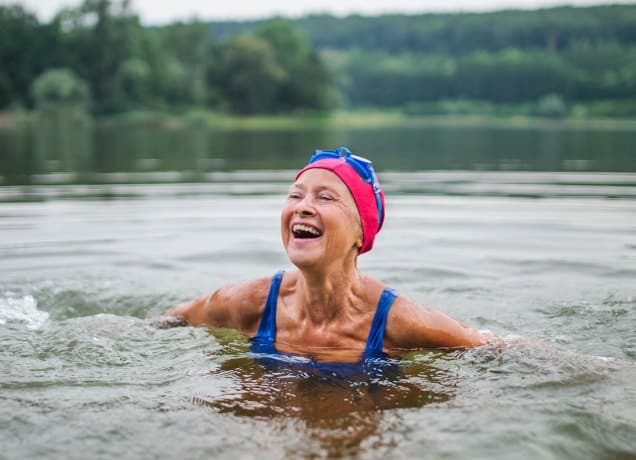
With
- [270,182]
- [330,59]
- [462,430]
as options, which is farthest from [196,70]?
[462,430]

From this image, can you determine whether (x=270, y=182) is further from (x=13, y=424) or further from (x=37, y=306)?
(x=13, y=424)

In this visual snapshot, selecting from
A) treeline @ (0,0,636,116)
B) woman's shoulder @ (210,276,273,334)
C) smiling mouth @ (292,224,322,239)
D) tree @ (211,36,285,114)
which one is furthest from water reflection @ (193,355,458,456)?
tree @ (211,36,285,114)

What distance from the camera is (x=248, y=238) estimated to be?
10539mm

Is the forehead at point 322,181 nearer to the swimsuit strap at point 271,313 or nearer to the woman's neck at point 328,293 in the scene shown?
the woman's neck at point 328,293

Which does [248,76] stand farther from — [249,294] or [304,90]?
[249,294]

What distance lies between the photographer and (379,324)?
4.95 metres

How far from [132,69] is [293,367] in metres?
94.5

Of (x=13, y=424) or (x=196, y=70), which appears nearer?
(x=13, y=424)

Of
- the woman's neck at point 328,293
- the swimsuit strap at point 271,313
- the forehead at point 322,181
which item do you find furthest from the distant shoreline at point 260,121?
the forehead at point 322,181

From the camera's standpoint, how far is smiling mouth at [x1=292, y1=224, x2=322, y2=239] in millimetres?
4656

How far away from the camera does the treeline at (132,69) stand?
3666 inches

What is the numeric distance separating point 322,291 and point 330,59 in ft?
545

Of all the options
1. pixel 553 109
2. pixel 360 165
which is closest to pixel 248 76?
pixel 553 109

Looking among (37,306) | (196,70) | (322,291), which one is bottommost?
(37,306)
